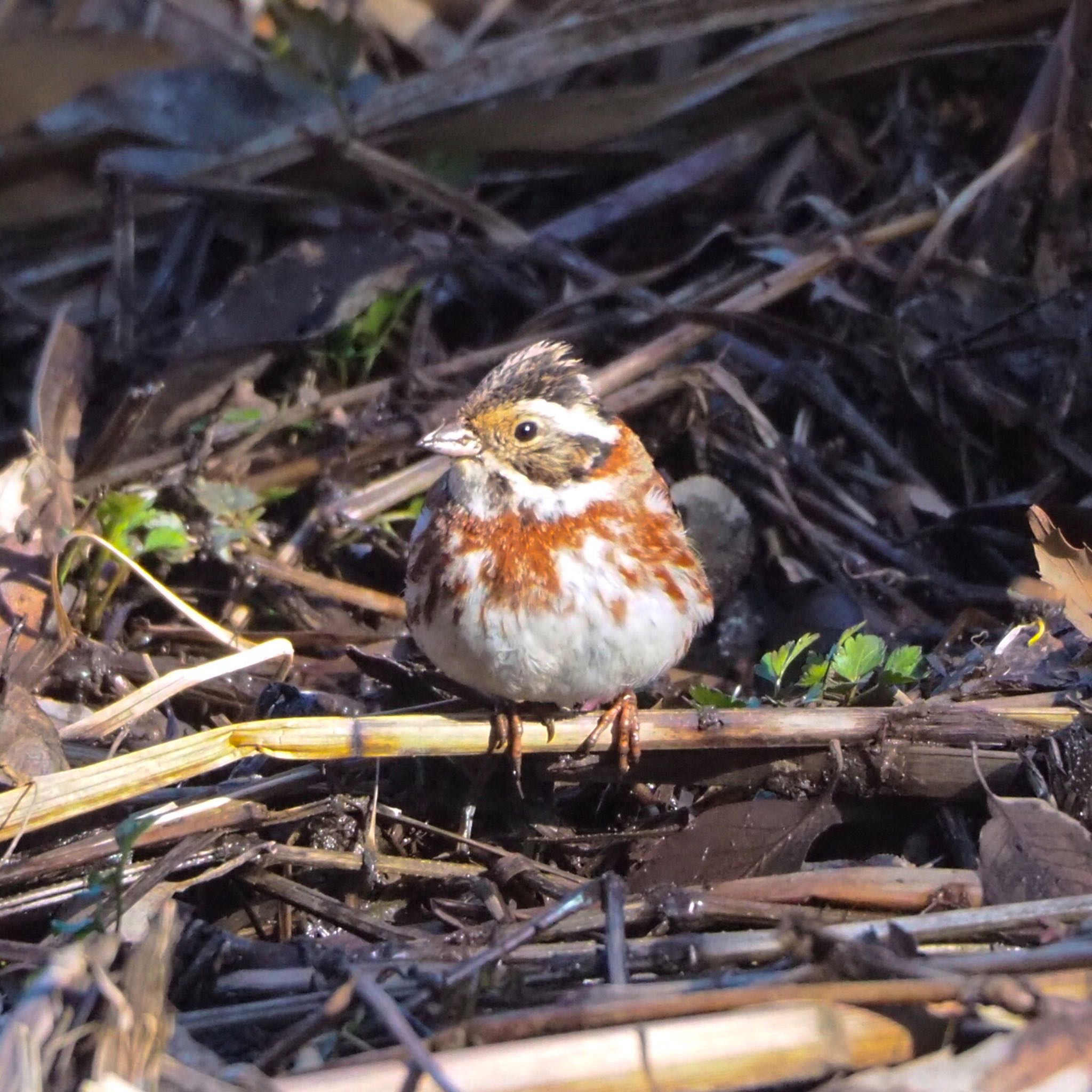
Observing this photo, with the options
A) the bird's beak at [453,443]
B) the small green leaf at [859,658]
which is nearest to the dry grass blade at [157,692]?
the bird's beak at [453,443]

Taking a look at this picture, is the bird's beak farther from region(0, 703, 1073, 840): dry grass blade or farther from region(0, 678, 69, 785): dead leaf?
region(0, 678, 69, 785): dead leaf

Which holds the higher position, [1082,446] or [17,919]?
[1082,446]

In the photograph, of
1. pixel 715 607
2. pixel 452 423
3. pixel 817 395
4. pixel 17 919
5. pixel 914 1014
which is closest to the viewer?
pixel 914 1014

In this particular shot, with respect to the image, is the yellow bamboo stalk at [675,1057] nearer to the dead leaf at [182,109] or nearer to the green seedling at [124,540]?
the green seedling at [124,540]

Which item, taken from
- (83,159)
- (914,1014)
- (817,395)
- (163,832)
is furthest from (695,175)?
(914,1014)

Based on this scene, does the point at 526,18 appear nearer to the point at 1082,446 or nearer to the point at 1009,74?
the point at 1009,74
